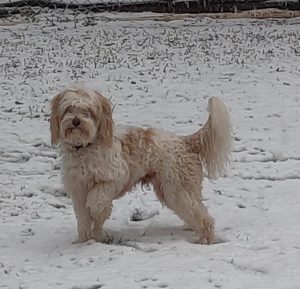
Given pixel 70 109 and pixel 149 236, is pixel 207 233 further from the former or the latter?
pixel 70 109

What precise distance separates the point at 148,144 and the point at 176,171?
311mm

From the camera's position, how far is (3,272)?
5688 millimetres

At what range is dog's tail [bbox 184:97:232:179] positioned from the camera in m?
6.30

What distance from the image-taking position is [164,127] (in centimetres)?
1041

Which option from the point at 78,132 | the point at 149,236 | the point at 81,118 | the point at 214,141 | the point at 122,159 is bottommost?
the point at 149,236

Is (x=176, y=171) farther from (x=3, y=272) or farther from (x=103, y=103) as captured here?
(x=3, y=272)

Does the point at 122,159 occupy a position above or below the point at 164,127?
above

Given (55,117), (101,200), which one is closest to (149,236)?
(101,200)

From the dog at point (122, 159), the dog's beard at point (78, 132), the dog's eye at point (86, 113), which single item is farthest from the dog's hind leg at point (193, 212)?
the dog's eye at point (86, 113)

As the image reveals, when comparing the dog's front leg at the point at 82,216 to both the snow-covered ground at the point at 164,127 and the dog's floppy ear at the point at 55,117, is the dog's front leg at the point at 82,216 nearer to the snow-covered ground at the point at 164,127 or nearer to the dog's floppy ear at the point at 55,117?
the snow-covered ground at the point at 164,127

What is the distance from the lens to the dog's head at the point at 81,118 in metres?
6.09

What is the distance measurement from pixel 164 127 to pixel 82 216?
13.7 ft

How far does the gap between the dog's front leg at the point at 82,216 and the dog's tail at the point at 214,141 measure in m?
0.97

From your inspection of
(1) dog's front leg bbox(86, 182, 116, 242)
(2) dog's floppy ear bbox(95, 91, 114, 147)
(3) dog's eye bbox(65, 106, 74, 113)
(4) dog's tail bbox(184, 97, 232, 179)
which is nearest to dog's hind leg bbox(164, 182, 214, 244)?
(4) dog's tail bbox(184, 97, 232, 179)
